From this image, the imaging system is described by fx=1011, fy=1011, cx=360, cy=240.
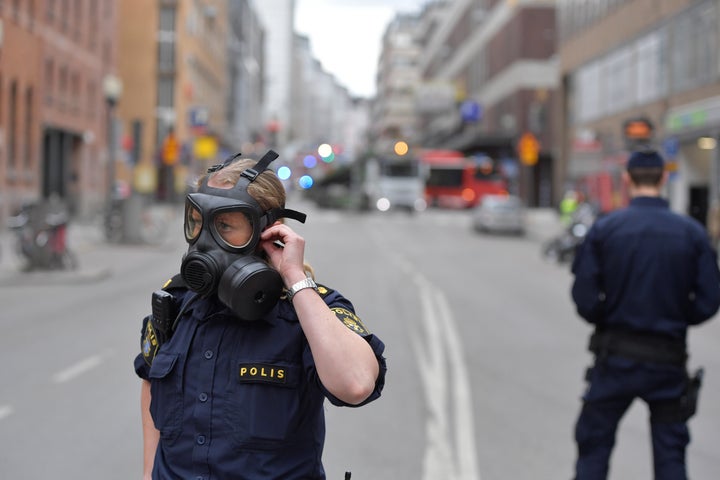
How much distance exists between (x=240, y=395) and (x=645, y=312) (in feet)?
9.13

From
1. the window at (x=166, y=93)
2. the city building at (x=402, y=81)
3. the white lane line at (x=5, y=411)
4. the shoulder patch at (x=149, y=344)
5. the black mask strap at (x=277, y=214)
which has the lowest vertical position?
the white lane line at (x=5, y=411)

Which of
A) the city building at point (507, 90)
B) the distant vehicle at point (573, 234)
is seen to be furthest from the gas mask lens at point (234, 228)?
the city building at point (507, 90)

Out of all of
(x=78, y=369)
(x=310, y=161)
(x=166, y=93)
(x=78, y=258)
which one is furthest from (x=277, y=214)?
(x=166, y=93)

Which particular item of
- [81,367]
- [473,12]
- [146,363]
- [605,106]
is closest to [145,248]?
[81,367]

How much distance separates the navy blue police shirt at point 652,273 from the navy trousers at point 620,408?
0.19 metres

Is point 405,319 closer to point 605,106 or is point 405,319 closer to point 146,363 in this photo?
point 146,363

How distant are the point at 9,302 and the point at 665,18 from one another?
26.5 meters

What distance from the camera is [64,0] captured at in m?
37.7

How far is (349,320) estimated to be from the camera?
258cm

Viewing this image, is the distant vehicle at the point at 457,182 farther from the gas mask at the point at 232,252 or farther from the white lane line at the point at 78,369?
the gas mask at the point at 232,252

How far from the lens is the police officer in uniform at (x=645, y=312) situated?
4664 millimetres

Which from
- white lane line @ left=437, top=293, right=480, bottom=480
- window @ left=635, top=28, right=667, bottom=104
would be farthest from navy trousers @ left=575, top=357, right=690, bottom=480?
window @ left=635, top=28, right=667, bottom=104

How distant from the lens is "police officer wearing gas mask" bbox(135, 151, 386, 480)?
2479mm

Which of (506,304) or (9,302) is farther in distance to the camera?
(506,304)
